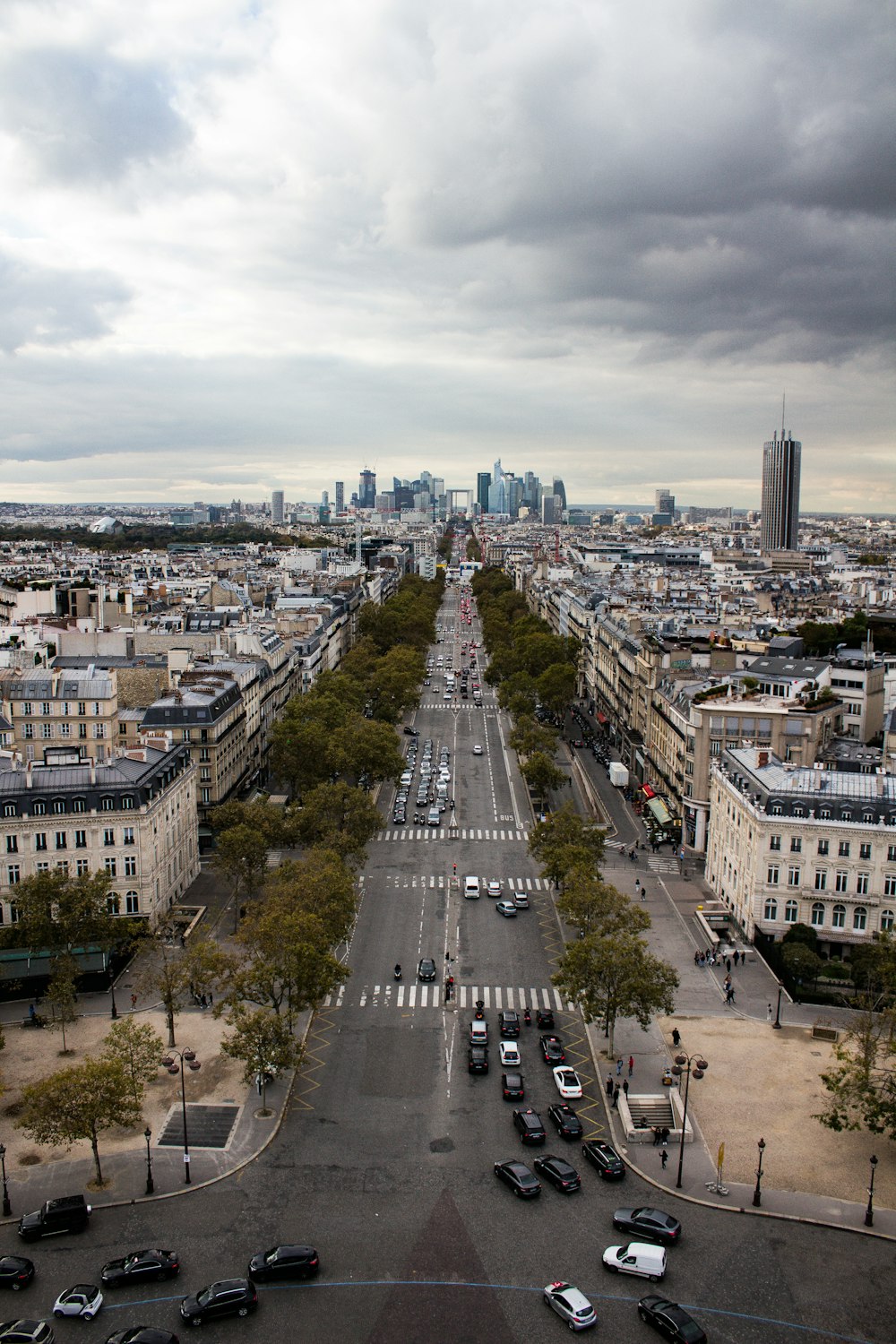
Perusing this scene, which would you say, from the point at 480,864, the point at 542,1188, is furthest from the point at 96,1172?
the point at 480,864

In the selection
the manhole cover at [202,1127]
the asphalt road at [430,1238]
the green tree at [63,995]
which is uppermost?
the green tree at [63,995]

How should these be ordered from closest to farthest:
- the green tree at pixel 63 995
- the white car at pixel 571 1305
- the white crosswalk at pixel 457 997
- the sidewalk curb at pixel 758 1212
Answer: the white car at pixel 571 1305 < the sidewalk curb at pixel 758 1212 < the green tree at pixel 63 995 < the white crosswalk at pixel 457 997

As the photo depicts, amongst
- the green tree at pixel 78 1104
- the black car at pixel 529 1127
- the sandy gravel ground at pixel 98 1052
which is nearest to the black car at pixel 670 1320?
the black car at pixel 529 1127

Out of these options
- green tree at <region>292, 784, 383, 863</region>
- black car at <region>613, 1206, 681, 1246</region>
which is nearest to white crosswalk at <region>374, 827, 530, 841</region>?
green tree at <region>292, 784, 383, 863</region>

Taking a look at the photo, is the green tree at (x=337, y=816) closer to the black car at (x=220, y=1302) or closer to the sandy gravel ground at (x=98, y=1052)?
the sandy gravel ground at (x=98, y=1052)

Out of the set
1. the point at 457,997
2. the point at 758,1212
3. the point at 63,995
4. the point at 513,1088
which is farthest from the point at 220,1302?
the point at 457,997

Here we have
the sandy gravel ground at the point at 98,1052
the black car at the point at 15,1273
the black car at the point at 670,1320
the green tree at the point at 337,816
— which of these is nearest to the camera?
the black car at the point at 670,1320

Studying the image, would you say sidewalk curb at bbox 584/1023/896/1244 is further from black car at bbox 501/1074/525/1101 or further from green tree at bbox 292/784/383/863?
green tree at bbox 292/784/383/863

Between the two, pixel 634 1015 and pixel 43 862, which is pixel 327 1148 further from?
pixel 43 862
